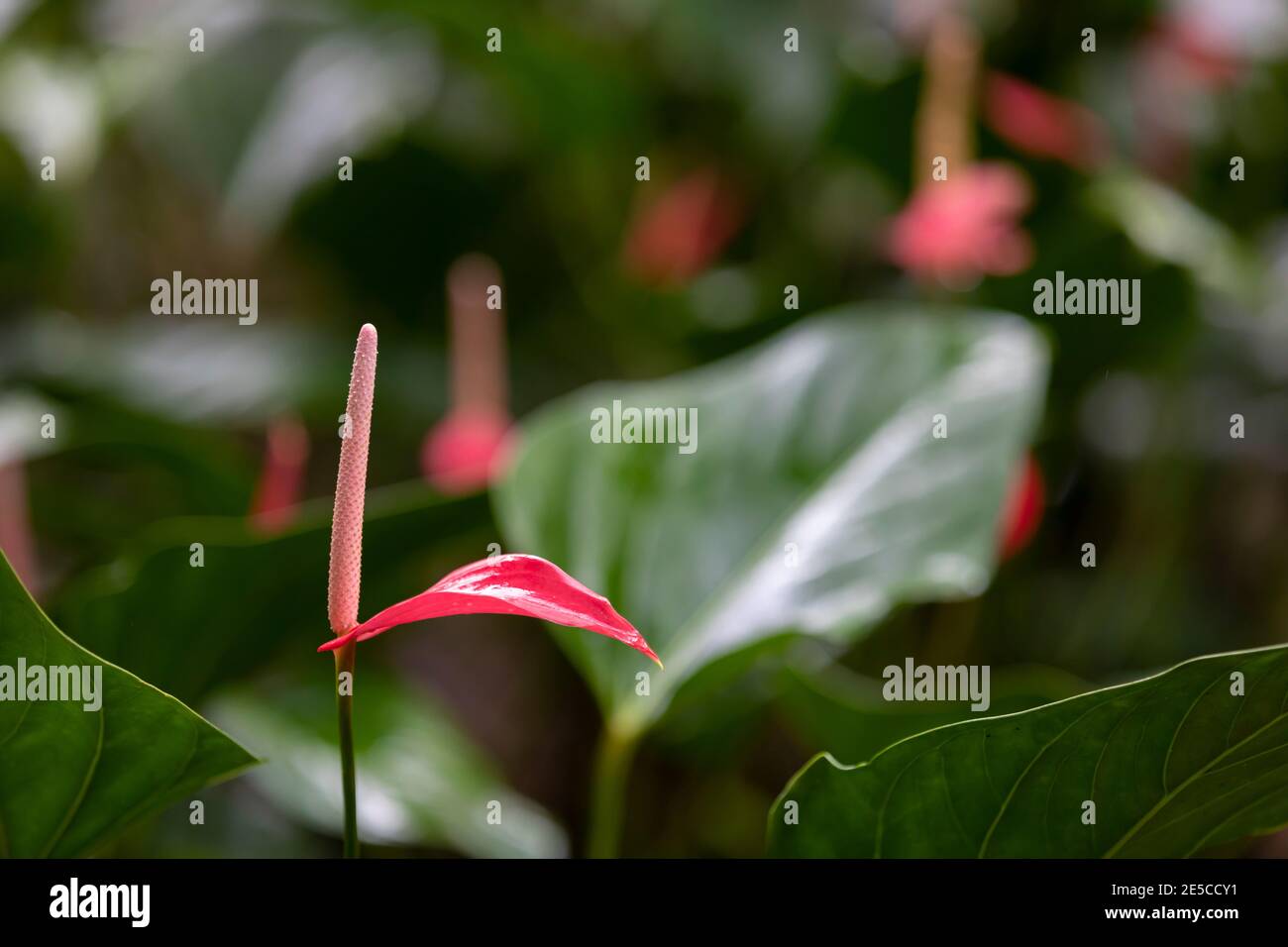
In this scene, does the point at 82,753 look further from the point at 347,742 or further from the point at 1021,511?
the point at 1021,511

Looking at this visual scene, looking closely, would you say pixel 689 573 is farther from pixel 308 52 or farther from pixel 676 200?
pixel 308 52

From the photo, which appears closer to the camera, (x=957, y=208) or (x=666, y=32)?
(x=957, y=208)

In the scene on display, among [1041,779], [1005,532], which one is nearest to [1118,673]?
[1005,532]

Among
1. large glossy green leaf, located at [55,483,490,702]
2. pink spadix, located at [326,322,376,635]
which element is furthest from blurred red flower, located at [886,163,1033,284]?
pink spadix, located at [326,322,376,635]

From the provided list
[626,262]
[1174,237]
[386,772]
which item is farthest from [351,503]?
[626,262]

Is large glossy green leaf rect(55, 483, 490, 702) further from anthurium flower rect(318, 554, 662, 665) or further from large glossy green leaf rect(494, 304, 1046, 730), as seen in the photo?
anthurium flower rect(318, 554, 662, 665)
